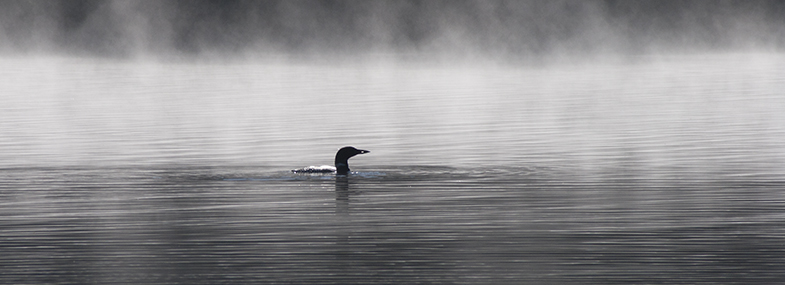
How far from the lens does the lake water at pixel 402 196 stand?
→ 1717 centimetres

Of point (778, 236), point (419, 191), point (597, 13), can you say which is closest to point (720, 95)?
point (419, 191)

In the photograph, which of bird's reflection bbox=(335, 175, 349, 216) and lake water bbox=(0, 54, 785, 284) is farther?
bird's reflection bbox=(335, 175, 349, 216)

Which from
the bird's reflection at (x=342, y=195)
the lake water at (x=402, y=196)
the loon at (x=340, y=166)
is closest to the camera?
the lake water at (x=402, y=196)

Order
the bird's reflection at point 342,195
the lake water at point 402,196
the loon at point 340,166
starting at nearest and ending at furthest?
the lake water at point 402,196 < the bird's reflection at point 342,195 < the loon at point 340,166

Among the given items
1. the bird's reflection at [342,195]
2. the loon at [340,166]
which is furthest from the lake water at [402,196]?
the loon at [340,166]

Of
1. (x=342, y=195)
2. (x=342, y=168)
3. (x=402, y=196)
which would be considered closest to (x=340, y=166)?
(x=342, y=168)

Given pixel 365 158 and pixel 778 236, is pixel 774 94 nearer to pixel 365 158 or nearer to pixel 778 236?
pixel 365 158

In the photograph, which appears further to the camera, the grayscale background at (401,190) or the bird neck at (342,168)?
the bird neck at (342,168)

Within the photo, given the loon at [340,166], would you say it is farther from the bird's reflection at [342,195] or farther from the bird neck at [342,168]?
the bird's reflection at [342,195]

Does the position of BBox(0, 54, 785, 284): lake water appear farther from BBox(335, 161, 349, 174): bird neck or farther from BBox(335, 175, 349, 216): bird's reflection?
BBox(335, 161, 349, 174): bird neck

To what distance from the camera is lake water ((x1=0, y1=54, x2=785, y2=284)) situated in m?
17.2

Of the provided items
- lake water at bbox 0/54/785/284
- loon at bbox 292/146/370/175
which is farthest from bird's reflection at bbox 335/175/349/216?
loon at bbox 292/146/370/175

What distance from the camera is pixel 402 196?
24734 mm

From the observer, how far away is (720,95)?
72000 mm
